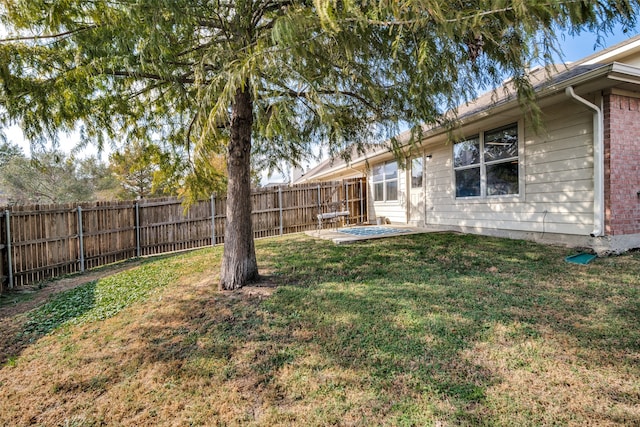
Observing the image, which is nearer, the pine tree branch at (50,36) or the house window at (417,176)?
the pine tree branch at (50,36)

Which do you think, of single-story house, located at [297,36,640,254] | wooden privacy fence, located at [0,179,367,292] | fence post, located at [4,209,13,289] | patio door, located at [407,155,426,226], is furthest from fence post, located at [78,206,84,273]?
patio door, located at [407,155,426,226]

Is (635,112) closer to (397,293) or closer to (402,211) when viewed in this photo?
(397,293)

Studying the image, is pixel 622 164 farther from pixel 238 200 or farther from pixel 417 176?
pixel 238 200

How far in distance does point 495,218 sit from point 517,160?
53.1 inches

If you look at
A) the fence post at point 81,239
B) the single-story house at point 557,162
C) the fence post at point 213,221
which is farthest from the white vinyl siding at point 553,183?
the fence post at point 81,239

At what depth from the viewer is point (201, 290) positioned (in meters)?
4.56

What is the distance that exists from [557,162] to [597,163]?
28.9 inches

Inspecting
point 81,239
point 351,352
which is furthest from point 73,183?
point 351,352

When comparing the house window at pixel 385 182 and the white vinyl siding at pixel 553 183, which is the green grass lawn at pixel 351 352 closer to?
the white vinyl siding at pixel 553 183

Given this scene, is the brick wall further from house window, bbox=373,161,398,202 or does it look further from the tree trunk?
house window, bbox=373,161,398,202

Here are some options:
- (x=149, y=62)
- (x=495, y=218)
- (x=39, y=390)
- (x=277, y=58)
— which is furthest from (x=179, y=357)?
(x=495, y=218)

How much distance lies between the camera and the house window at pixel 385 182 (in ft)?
36.9

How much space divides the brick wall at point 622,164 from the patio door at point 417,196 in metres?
4.76

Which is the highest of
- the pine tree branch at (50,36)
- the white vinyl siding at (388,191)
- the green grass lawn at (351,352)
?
the pine tree branch at (50,36)
